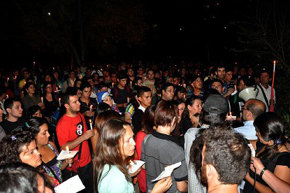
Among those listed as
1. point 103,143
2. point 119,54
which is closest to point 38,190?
point 103,143

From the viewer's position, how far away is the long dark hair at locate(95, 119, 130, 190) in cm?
265

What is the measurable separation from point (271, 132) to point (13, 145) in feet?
9.55

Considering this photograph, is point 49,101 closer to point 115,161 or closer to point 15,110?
point 15,110

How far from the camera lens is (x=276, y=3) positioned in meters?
9.19

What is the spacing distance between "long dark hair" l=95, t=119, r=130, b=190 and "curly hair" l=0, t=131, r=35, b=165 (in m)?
0.88

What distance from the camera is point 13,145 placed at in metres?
2.90

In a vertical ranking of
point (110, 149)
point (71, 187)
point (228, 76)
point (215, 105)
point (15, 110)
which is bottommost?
point (71, 187)

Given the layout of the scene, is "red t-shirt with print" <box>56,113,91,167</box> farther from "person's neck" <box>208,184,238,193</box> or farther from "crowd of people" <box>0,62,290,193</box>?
"person's neck" <box>208,184,238,193</box>

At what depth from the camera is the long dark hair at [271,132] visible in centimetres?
286

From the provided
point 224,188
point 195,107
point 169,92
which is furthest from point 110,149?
point 169,92

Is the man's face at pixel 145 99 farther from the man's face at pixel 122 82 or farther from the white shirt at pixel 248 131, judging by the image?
the man's face at pixel 122 82

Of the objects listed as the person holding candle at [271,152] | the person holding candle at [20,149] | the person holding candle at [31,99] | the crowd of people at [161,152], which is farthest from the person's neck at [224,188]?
the person holding candle at [31,99]

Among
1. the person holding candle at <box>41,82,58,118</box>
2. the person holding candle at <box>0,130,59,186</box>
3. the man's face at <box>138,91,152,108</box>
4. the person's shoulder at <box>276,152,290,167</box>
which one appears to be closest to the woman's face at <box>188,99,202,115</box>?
the man's face at <box>138,91,152,108</box>

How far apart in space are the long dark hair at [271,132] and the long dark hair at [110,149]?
1569 mm
